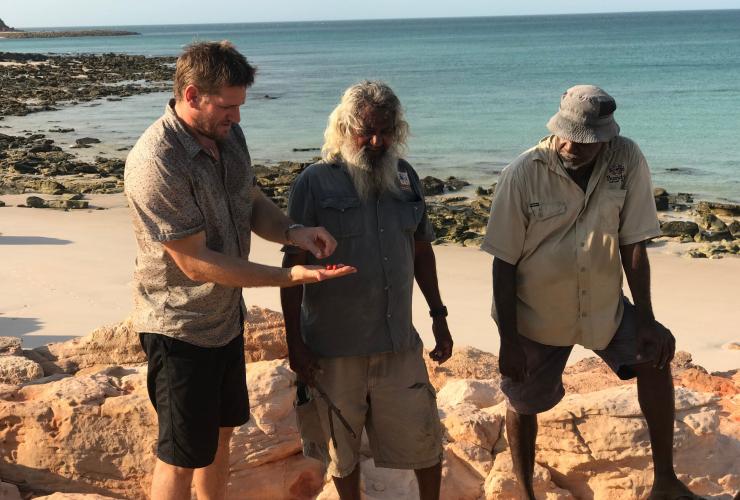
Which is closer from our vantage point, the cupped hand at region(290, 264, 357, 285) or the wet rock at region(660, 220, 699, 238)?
the cupped hand at region(290, 264, 357, 285)

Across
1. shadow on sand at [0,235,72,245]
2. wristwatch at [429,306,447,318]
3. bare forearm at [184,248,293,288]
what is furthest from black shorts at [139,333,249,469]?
shadow on sand at [0,235,72,245]

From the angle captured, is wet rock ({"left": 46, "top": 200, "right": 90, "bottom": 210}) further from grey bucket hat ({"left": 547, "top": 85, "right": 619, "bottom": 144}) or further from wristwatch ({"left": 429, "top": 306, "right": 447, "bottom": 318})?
grey bucket hat ({"left": 547, "top": 85, "right": 619, "bottom": 144})

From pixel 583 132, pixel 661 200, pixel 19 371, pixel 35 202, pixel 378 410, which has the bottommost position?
pixel 35 202

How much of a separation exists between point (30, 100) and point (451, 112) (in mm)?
16874

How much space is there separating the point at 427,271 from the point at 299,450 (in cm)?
105

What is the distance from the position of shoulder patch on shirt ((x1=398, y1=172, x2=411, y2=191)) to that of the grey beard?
28mm

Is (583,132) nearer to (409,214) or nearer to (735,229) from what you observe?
(409,214)

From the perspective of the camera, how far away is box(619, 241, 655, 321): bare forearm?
3.70 meters

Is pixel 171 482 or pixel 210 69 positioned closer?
pixel 210 69

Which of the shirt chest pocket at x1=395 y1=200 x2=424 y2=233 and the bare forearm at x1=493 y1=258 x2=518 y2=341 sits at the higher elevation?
the shirt chest pocket at x1=395 y1=200 x2=424 y2=233

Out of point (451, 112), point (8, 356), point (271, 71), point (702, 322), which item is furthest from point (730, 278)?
point (271, 71)

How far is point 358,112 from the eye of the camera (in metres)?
3.63

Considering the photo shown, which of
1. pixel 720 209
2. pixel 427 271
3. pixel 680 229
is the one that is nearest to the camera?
pixel 427 271

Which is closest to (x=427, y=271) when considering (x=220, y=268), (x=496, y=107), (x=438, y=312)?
(x=438, y=312)
